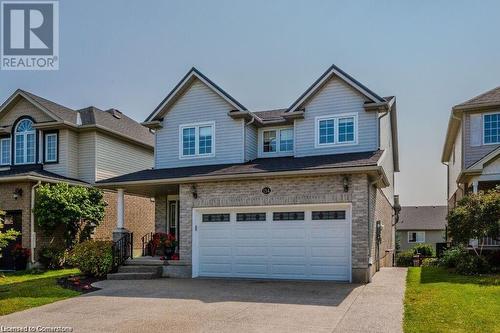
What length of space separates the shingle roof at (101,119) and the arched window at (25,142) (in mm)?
1313

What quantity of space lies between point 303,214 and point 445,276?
467cm

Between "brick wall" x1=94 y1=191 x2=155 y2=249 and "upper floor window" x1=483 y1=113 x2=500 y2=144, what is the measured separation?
16.9m

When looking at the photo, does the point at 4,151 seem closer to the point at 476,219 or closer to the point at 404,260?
the point at 476,219

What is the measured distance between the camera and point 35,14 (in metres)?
15.8

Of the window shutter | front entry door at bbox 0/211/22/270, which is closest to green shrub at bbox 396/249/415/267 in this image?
the window shutter

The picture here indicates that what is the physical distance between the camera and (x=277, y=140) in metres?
18.0

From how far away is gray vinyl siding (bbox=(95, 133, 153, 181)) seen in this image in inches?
858

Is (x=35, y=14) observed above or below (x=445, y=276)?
above

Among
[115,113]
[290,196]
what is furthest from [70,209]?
[290,196]

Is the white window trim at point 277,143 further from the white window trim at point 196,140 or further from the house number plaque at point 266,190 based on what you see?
the house number plaque at point 266,190

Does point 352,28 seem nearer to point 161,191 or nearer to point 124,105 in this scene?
point 161,191

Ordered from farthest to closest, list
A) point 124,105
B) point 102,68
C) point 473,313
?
point 124,105 < point 102,68 < point 473,313

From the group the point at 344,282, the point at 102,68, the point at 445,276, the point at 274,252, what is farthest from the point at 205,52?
the point at 445,276

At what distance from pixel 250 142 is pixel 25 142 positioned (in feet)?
38.2
